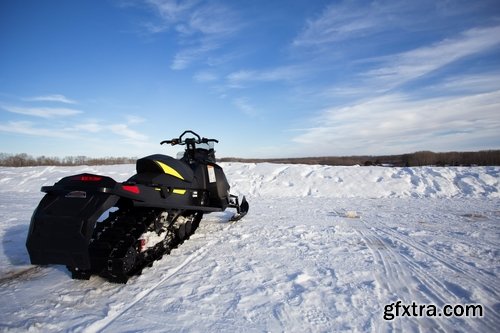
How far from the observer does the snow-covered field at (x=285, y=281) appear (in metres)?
2.36

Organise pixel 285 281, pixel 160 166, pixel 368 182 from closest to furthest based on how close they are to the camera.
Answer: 1. pixel 285 281
2. pixel 160 166
3. pixel 368 182

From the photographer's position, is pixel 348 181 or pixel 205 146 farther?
pixel 348 181

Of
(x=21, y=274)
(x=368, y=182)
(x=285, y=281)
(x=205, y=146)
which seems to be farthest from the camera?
(x=368, y=182)

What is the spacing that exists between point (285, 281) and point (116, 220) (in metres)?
2.02

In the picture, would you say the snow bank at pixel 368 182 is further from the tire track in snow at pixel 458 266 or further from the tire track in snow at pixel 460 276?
the tire track in snow at pixel 460 276

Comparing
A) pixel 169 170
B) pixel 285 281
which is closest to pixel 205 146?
pixel 169 170

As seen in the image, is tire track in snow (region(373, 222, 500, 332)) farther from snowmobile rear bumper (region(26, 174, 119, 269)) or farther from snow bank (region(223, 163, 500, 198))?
snow bank (region(223, 163, 500, 198))

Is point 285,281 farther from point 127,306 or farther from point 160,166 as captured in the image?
point 160,166

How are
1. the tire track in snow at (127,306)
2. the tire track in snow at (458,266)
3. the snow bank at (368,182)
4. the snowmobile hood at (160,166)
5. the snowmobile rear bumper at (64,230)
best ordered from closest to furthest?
the tire track in snow at (127,306)
the snowmobile rear bumper at (64,230)
the tire track in snow at (458,266)
the snowmobile hood at (160,166)
the snow bank at (368,182)

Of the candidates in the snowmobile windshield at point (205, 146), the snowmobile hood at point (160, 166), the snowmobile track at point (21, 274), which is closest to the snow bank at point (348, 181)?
the snowmobile windshield at point (205, 146)

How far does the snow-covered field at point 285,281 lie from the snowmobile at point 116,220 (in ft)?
0.90

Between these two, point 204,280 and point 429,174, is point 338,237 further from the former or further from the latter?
point 429,174

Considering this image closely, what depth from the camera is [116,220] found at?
345cm

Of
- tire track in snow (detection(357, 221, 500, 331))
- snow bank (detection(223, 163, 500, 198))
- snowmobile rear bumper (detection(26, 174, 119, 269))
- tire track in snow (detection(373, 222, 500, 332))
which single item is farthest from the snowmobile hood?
snow bank (detection(223, 163, 500, 198))
